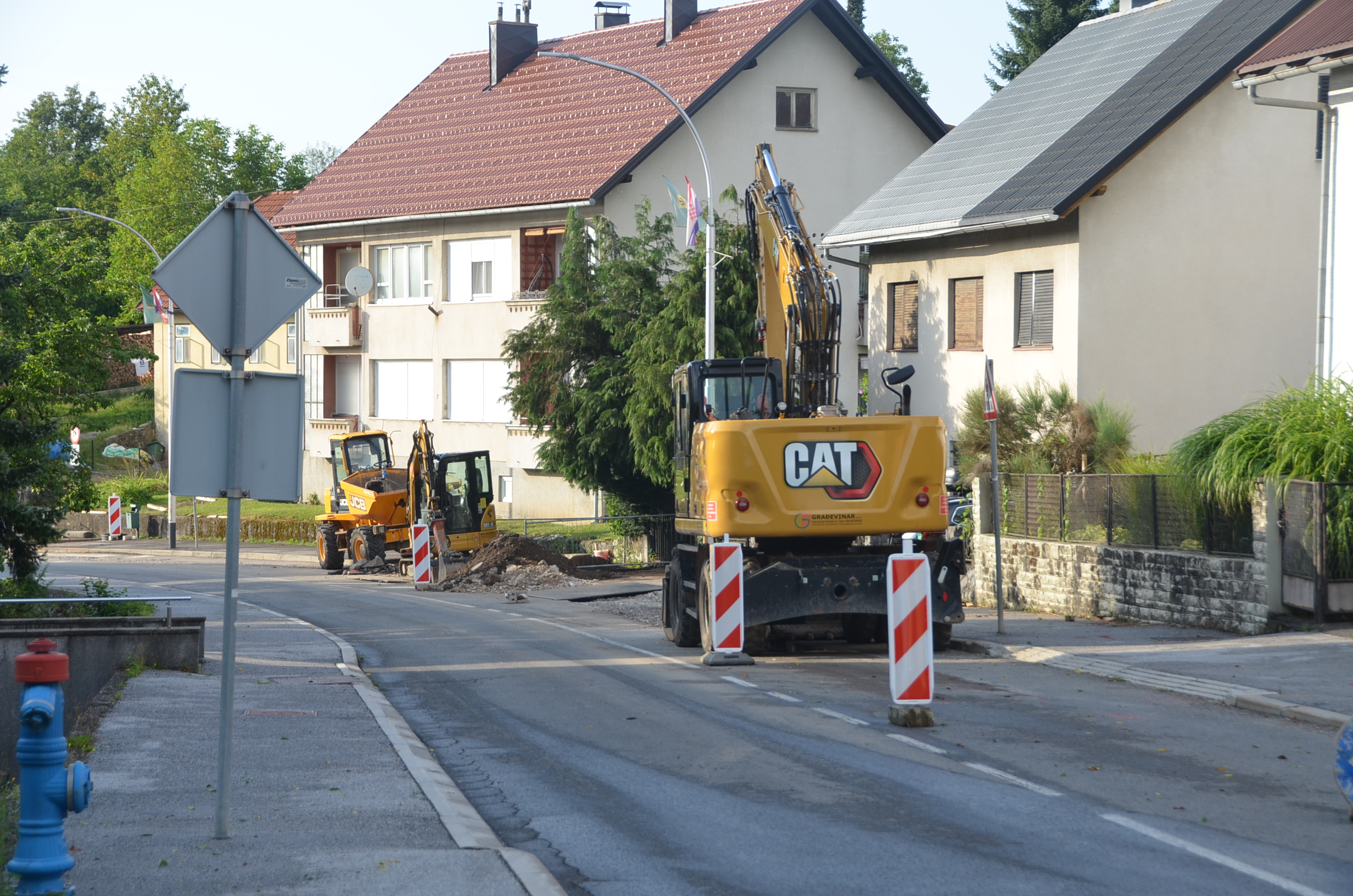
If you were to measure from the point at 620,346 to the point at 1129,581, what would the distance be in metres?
17.1

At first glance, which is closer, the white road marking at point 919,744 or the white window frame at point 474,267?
the white road marking at point 919,744

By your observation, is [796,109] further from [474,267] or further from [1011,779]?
[1011,779]

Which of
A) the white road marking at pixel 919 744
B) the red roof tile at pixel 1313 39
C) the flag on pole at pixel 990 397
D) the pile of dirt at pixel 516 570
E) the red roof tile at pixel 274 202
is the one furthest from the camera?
the red roof tile at pixel 274 202

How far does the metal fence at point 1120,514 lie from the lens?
55.7ft

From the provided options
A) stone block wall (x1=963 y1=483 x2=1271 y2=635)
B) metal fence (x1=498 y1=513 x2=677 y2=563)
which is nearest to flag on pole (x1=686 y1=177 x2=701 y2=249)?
stone block wall (x1=963 y1=483 x2=1271 y2=635)

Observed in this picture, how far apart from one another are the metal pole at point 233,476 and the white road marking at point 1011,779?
185 inches

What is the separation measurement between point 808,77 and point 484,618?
2476 centimetres

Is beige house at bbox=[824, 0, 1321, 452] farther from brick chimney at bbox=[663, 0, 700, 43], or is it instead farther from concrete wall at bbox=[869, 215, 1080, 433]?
brick chimney at bbox=[663, 0, 700, 43]

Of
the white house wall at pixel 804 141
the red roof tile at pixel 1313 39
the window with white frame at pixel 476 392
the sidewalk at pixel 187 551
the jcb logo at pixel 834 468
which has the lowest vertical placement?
the sidewalk at pixel 187 551

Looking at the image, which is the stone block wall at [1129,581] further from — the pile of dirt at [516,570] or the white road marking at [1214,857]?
the pile of dirt at [516,570]

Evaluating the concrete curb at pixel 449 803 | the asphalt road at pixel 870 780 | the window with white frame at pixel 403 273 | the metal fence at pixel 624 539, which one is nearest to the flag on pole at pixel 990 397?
the asphalt road at pixel 870 780

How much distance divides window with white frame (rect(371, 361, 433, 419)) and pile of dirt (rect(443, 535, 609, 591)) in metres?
16.4

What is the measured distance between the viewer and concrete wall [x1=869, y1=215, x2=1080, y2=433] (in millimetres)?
24672

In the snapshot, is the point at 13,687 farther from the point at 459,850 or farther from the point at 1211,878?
the point at 1211,878
